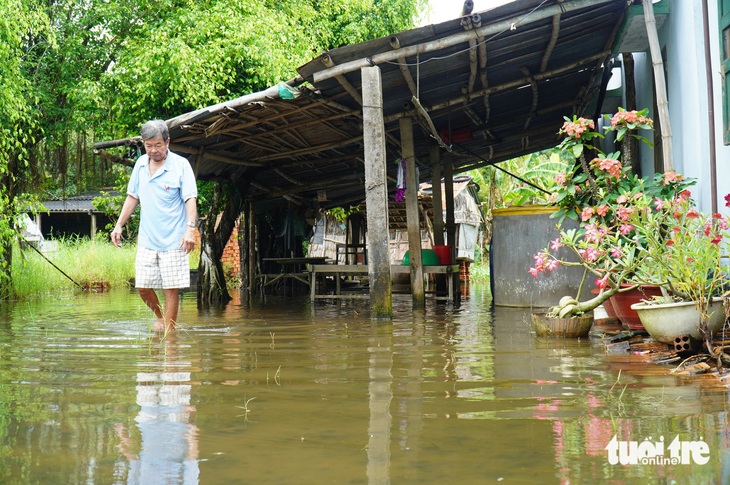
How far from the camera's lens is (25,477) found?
216 cm

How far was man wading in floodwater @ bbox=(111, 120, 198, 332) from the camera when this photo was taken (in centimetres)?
607

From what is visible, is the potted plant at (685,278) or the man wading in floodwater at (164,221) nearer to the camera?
the potted plant at (685,278)

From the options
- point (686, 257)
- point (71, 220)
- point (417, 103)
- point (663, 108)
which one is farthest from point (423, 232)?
point (686, 257)

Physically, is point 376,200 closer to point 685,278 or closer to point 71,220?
point 685,278

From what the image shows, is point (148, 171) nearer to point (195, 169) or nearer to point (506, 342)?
point (506, 342)

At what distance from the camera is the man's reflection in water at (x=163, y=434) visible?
7.23ft

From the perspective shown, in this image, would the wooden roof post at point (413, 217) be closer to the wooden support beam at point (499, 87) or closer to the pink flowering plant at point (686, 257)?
the wooden support beam at point (499, 87)

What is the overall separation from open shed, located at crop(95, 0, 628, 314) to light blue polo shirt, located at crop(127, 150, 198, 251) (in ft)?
7.21

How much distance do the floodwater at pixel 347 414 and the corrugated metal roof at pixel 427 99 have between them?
3.49 m

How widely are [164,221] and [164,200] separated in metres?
0.17

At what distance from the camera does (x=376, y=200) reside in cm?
777

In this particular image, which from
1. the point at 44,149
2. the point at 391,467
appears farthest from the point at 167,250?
Result: the point at 44,149

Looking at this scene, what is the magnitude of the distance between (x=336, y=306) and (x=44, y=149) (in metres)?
8.31

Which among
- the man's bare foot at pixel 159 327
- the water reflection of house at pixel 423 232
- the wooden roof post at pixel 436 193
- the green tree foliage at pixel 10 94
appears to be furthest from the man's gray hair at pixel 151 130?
the water reflection of house at pixel 423 232
